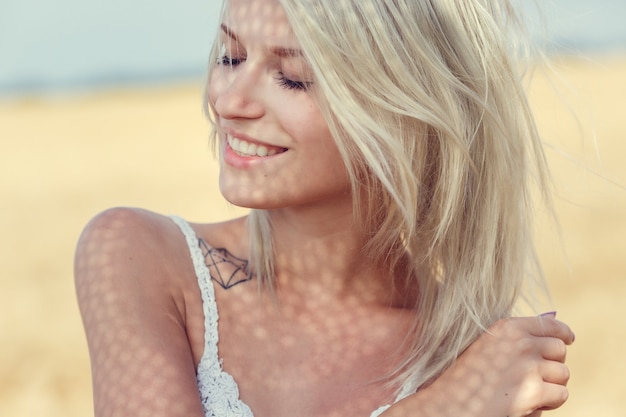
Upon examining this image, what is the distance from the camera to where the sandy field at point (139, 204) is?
6000 mm

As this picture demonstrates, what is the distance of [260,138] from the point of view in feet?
7.81

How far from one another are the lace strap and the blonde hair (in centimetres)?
15

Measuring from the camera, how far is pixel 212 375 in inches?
97.1

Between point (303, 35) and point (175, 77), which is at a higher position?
point (303, 35)

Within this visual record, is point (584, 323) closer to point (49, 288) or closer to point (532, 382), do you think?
point (49, 288)

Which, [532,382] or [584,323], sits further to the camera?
[584,323]

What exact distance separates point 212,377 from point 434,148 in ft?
2.67

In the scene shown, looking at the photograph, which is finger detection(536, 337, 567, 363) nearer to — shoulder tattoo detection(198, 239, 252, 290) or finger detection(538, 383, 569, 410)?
finger detection(538, 383, 569, 410)

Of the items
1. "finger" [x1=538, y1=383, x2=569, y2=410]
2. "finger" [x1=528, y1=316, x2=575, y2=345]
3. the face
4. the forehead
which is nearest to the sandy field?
"finger" [x1=528, y1=316, x2=575, y2=345]

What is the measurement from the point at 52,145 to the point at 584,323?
9.78 m

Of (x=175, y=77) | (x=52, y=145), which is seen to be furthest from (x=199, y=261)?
(x=175, y=77)

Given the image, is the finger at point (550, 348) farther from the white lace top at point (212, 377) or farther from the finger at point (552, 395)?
the white lace top at point (212, 377)

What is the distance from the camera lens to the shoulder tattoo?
2.62 metres

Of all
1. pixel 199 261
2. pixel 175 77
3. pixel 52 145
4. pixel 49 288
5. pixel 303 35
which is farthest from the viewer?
pixel 175 77
